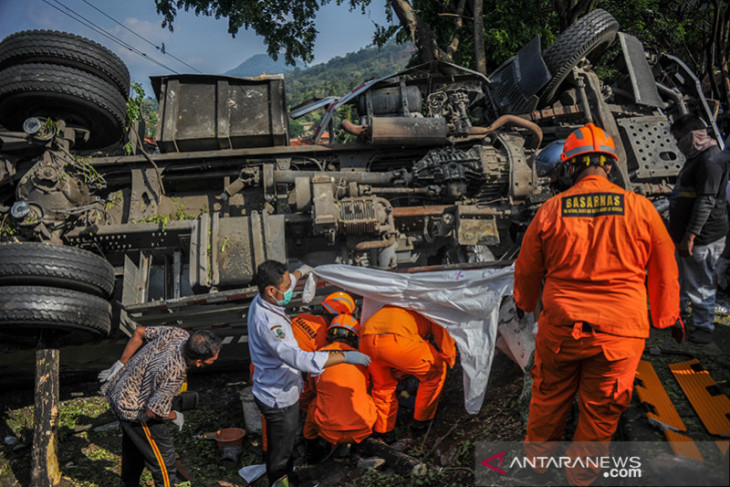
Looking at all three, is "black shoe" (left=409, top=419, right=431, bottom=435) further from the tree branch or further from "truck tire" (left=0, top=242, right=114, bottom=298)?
the tree branch

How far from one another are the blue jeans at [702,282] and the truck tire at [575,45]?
299 cm

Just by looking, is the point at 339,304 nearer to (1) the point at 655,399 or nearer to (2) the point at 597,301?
(2) the point at 597,301

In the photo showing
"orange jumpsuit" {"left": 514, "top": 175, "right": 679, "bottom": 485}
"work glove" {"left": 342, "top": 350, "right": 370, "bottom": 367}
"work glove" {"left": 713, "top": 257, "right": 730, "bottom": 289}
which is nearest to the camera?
"orange jumpsuit" {"left": 514, "top": 175, "right": 679, "bottom": 485}

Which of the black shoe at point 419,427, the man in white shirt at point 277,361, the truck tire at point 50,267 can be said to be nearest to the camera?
the man in white shirt at point 277,361

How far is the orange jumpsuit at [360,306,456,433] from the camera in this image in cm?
352

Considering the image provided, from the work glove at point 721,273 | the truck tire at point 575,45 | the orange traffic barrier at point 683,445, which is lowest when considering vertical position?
the orange traffic barrier at point 683,445

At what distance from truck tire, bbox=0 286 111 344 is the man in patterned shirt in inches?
36.5

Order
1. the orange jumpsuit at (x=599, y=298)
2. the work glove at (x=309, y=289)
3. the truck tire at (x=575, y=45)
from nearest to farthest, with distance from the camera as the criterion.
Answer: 1. the orange jumpsuit at (x=599, y=298)
2. the work glove at (x=309, y=289)
3. the truck tire at (x=575, y=45)

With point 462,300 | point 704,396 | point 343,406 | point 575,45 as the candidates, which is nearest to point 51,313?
point 343,406

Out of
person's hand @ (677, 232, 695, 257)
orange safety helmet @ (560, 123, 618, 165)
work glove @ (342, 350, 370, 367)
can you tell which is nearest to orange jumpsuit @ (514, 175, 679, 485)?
orange safety helmet @ (560, 123, 618, 165)

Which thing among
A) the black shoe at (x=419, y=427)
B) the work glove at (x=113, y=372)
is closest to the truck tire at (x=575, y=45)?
the black shoe at (x=419, y=427)

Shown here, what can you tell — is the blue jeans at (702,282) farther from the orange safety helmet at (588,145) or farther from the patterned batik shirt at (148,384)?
the patterned batik shirt at (148,384)

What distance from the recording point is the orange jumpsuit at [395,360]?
3521 millimetres

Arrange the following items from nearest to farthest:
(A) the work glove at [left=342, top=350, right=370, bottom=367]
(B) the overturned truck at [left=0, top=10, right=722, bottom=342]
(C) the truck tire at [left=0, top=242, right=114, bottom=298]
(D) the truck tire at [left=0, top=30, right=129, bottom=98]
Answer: (A) the work glove at [left=342, top=350, right=370, bottom=367] → (C) the truck tire at [left=0, top=242, right=114, bottom=298] → (B) the overturned truck at [left=0, top=10, right=722, bottom=342] → (D) the truck tire at [left=0, top=30, right=129, bottom=98]
